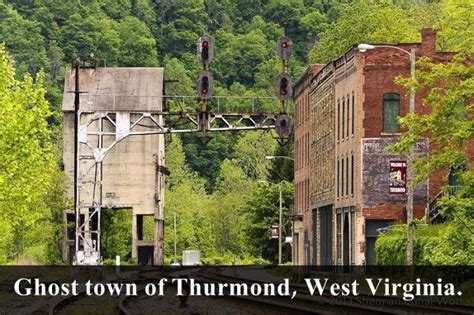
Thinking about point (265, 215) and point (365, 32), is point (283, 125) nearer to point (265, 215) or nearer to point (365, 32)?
point (265, 215)

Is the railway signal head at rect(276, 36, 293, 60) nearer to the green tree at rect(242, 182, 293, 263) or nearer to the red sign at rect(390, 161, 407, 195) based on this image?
the red sign at rect(390, 161, 407, 195)

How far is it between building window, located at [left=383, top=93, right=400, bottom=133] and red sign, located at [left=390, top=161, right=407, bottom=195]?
19.8 metres

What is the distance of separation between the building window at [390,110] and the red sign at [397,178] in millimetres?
19788

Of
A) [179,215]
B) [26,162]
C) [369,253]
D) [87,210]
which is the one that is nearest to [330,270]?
[369,253]

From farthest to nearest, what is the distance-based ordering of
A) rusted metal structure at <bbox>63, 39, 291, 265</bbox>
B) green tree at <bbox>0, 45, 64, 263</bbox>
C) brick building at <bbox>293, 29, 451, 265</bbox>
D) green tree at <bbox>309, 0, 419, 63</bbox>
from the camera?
green tree at <bbox>309, 0, 419, 63</bbox> < rusted metal structure at <bbox>63, 39, 291, 265</bbox> < brick building at <bbox>293, 29, 451, 265</bbox> < green tree at <bbox>0, 45, 64, 263</bbox>

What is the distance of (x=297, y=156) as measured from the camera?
10700cm

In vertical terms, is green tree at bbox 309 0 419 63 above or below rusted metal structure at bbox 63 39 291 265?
above

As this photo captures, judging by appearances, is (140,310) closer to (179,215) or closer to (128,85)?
(128,85)

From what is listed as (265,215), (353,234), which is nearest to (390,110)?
(353,234)

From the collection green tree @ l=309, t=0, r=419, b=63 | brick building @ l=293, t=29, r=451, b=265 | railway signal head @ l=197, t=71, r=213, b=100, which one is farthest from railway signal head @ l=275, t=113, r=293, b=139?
green tree @ l=309, t=0, r=419, b=63

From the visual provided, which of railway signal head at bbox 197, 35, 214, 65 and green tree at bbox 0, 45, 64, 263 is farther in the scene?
green tree at bbox 0, 45, 64, 263

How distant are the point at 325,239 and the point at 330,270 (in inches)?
335

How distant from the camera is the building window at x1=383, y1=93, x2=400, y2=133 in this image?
74.2 m

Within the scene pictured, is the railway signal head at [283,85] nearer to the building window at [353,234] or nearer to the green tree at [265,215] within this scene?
the building window at [353,234]
